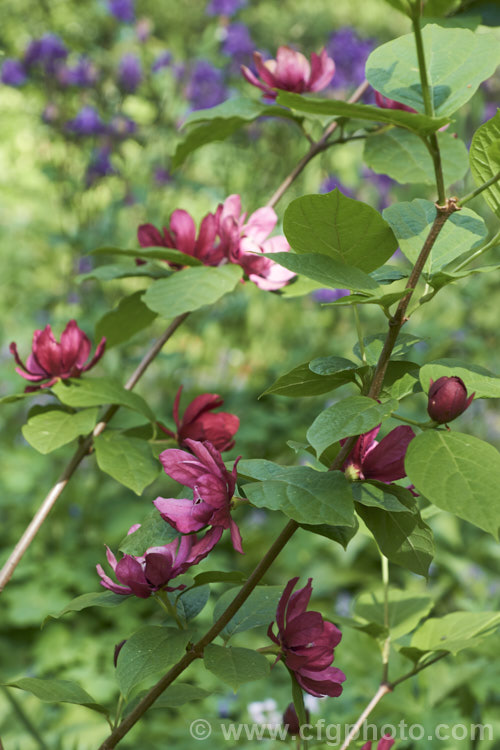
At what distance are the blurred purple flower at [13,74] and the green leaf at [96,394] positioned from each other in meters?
2.37

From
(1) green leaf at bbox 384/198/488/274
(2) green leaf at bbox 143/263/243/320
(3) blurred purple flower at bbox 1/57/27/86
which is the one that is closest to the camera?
(1) green leaf at bbox 384/198/488/274

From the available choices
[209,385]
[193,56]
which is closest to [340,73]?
[193,56]

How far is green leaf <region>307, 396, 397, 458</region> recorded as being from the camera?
0.37 m

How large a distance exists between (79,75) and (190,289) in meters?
2.20

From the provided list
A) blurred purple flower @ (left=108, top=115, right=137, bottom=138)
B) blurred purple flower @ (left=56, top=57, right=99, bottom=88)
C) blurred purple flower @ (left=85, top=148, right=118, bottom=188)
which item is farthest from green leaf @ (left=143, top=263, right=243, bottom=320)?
blurred purple flower @ (left=56, top=57, right=99, bottom=88)

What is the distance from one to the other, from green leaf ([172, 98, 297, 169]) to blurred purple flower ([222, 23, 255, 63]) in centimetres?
221

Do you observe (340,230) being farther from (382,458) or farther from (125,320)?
(125,320)

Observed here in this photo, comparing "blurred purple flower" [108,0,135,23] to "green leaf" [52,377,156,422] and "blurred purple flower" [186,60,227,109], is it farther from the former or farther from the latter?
"green leaf" [52,377,156,422]

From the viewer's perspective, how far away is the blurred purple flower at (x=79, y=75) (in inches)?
98.7

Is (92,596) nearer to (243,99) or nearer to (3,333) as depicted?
(243,99)

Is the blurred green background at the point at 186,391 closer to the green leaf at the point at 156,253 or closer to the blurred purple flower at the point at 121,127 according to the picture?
the blurred purple flower at the point at 121,127

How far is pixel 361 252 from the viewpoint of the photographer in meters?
0.43

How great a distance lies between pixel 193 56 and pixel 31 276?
1443 mm

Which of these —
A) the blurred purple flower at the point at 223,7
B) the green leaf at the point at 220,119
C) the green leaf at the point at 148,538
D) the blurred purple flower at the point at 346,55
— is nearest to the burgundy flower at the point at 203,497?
the green leaf at the point at 148,538
